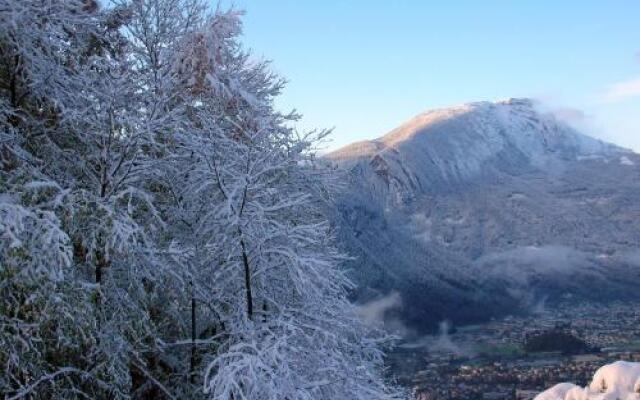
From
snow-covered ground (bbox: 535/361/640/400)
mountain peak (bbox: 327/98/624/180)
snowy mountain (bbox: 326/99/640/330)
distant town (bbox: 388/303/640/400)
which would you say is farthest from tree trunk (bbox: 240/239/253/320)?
mountain peak (bbox: 327/98/624/180)

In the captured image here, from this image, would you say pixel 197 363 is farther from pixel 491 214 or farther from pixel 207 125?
pixel 491 214

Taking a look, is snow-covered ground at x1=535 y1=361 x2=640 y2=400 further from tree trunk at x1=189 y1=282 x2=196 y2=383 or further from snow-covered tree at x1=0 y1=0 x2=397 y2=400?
tree trunk at x1=189 y1=282 x2=196 y2=383

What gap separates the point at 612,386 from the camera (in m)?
18.8

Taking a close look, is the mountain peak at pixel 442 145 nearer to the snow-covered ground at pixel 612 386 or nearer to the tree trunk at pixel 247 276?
the snow-covered ground at pixel 612 386

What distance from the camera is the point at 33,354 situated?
5539mm

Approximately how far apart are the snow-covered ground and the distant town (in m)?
31.4

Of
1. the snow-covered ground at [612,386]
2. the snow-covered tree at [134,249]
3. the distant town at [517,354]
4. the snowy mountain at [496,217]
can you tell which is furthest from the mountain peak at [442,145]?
the snow-covered tree at [134,249]

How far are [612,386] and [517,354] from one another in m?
79.0

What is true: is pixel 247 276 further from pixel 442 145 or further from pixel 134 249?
pixel 442 145

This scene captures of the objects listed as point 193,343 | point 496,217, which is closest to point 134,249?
point 193,343

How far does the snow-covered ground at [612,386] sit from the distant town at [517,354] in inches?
1235

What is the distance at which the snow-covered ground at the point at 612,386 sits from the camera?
59.9ft

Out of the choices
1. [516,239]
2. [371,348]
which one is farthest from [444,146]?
[371,348]

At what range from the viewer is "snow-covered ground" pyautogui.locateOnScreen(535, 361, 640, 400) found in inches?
719
